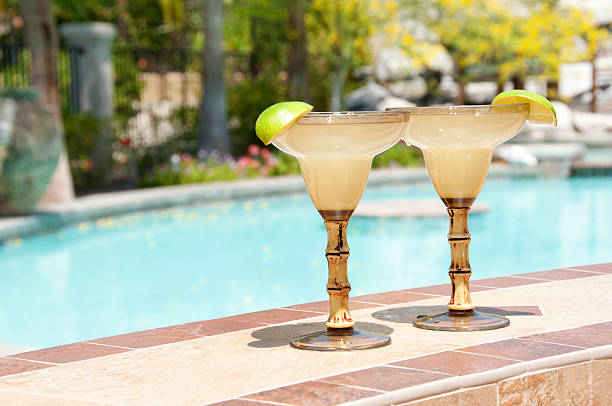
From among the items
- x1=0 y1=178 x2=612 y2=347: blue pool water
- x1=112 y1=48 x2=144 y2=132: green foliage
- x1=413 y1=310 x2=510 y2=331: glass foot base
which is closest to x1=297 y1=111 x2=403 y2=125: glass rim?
x1=413 y1=310 x2=510 y2=331: glass foot base

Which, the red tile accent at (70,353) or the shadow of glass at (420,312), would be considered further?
the shadow of glass at (420,312)

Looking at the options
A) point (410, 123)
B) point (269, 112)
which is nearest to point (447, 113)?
point (410, 123)

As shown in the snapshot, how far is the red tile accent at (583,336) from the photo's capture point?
9.11 ft

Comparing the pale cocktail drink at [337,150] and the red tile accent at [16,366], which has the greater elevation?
the pale cocktail drink at [337,150]

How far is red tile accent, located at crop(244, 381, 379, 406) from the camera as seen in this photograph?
7.53ft

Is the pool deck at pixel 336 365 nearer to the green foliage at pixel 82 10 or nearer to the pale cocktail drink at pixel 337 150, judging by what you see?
the pale cocktail drink at pixel 337 150

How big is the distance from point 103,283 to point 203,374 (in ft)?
17.6

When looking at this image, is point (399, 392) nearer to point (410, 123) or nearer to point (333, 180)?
point (333, 180)

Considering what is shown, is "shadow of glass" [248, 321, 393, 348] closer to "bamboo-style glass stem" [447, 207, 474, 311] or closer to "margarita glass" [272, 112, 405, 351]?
"margarita glass" [272, 112, 405, 351]

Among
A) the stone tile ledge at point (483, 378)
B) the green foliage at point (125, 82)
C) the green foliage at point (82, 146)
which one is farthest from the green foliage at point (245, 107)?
the stone tile ledge at point (483, 378)

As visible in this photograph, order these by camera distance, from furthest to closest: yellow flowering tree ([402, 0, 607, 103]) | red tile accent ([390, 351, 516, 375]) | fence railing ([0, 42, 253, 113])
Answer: yellow flowering tree ([402, 0, 607, 103]) → fence railing ([0, 42, 253, 113]) → red tile accent ([390, 351, 516, 375])

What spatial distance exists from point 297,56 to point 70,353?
50.0 ft

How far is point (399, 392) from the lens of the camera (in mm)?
2328

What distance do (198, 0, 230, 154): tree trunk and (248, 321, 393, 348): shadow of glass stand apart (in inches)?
475
